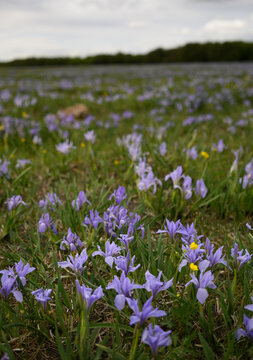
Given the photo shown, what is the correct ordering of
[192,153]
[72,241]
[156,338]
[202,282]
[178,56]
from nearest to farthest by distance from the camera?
[156,338] < [202,282] < [72,241] < [192,153] < [178,56]

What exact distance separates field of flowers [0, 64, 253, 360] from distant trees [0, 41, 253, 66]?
32.0 metres

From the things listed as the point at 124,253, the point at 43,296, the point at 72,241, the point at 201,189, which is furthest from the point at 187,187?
the point at 43,296

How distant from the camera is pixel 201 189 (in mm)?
2590

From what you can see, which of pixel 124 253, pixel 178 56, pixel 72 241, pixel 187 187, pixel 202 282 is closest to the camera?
pixel 202 282

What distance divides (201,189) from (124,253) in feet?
3.60

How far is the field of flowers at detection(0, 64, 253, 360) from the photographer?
1.42 m

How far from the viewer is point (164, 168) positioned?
134 inches

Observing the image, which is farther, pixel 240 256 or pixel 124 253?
pixel 124 253

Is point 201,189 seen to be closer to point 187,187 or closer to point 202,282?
point 187,187

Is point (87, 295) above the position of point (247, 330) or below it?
above

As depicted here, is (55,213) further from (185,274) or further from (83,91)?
(83,91)

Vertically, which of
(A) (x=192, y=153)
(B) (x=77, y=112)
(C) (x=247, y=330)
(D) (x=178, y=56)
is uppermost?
(D) (x=178, y=56)

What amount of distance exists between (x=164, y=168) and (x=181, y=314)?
2.06m

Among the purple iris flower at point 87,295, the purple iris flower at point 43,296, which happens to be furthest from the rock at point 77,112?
the purple iris flower at point 87,295
